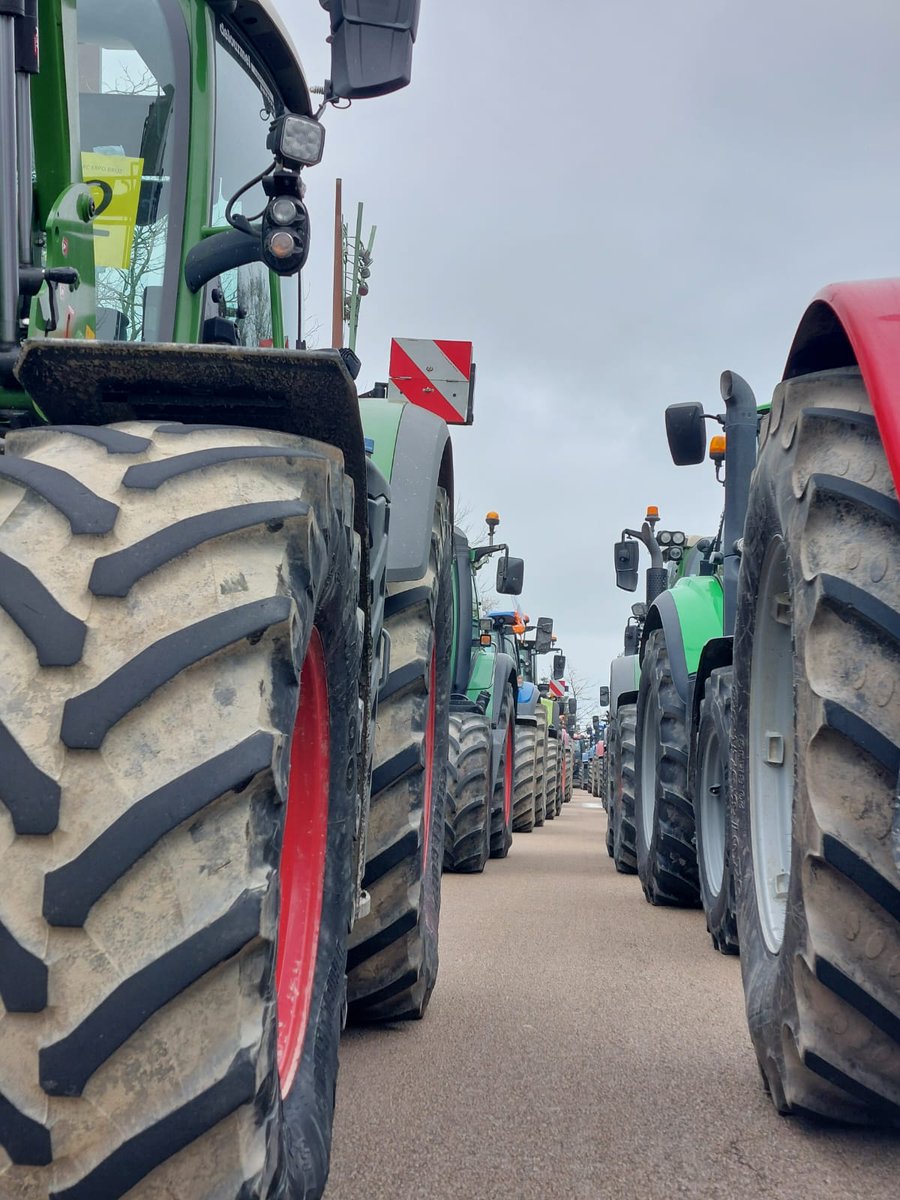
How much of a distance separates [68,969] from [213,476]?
622 millimetres

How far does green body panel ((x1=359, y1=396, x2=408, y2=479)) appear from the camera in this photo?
3299 millimetres

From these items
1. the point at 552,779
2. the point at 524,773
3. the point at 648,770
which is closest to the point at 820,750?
the point at 648,770

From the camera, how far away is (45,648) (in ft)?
4.42

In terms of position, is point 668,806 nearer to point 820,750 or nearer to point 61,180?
point 820,750

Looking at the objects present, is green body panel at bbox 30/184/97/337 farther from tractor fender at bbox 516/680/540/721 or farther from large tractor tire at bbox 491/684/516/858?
tractor fender at bbox 516/680/540/721

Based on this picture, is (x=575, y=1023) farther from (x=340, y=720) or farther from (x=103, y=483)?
(x=103, y=483)

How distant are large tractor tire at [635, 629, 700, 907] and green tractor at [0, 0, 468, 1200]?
3292mm

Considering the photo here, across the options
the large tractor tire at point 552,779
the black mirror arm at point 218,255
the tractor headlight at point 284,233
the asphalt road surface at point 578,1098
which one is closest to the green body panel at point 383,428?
the black mirror arm at point 218,255

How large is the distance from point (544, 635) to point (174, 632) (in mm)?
19904

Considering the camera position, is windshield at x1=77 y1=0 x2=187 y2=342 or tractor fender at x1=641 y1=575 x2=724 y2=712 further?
tractor fender at x1=641 y1=575 x2=724 y2=712

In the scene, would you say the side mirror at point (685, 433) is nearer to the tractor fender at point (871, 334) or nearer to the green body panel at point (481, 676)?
the tractor fender at point (871, 334)

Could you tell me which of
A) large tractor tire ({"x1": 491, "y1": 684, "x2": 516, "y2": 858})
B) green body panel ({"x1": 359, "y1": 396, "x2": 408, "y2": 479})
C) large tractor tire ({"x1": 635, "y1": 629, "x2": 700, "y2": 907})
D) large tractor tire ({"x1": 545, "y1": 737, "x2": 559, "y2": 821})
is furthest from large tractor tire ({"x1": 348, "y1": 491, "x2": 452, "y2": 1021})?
large tractor tire ({"x1": 545, "y1": 737, "x2": 559, "y2": 821})

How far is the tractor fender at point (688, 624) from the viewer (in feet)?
20.0

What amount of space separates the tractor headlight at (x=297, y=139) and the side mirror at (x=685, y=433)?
2.94 m
